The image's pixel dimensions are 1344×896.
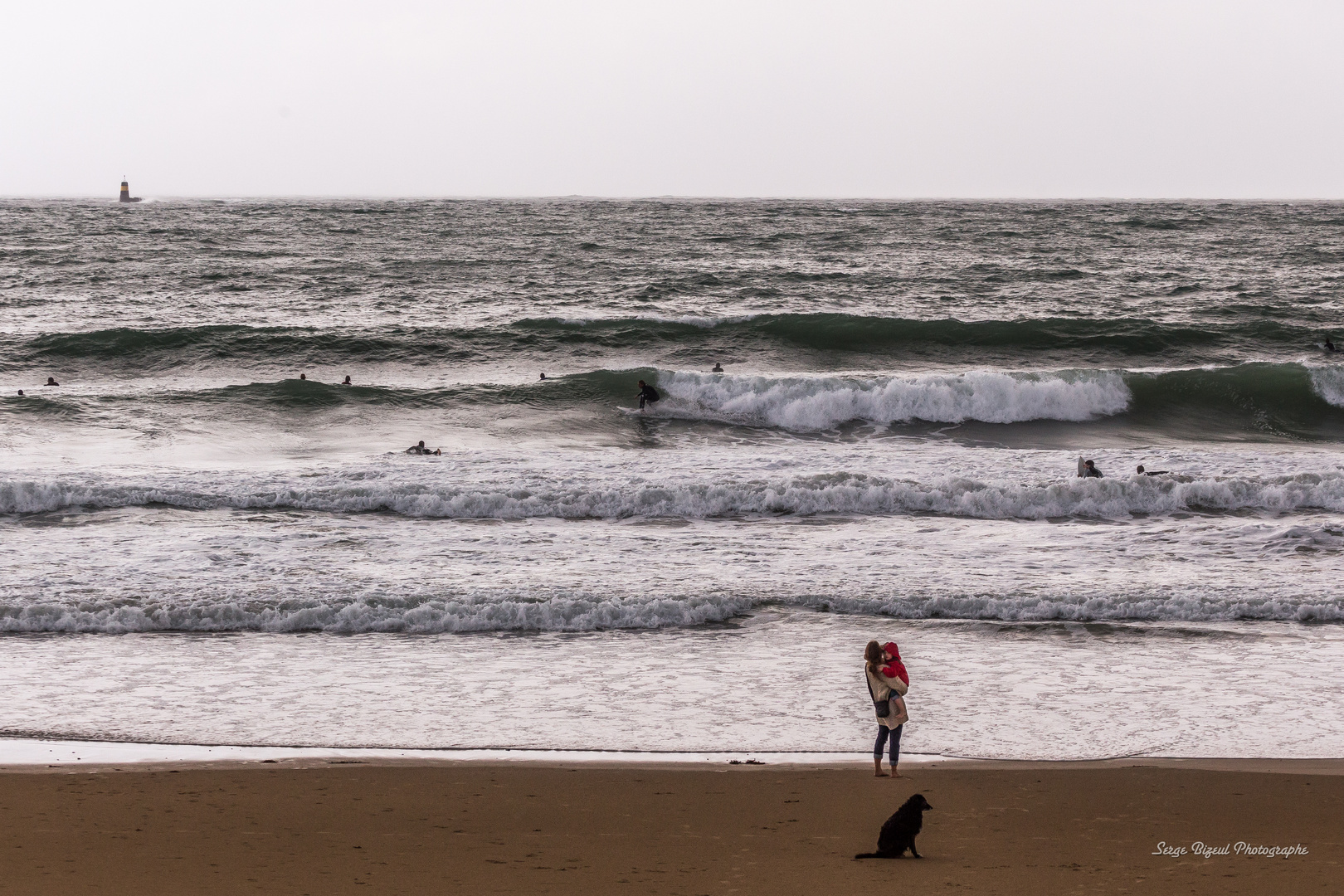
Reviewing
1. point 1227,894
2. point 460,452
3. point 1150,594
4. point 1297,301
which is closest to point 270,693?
point 1227,894

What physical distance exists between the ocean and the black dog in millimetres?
1820

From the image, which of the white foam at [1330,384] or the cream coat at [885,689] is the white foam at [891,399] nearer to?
the white foam at [1330,384]

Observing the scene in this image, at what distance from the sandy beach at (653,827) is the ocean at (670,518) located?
625mm

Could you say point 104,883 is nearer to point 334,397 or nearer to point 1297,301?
point 334,397

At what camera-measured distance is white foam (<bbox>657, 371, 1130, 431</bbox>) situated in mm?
23703

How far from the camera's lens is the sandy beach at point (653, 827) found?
600cm

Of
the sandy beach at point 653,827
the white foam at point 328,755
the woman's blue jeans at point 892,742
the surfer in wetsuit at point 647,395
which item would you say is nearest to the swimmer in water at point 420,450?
the surfer in wetsuit at point 647,395

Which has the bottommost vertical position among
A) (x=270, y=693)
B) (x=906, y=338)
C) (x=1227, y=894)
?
(x=270, y=693)

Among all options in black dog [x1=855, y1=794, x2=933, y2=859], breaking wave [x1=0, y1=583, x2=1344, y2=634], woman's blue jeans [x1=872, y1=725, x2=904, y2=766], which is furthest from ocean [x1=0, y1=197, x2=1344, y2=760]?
black dog [x1=855, y1=794, x2=933, y2=859]

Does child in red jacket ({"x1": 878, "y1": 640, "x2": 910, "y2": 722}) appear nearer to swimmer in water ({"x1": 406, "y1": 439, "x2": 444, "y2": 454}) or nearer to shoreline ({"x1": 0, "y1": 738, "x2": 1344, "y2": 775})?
shoreline ({"x1": 0, "y1": 738, "x2": 1344, "y2": 775})

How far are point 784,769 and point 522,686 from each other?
2.66 m

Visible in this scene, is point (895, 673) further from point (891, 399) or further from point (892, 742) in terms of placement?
point (891, 399)

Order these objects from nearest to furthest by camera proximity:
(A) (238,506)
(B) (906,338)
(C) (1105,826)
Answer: (C) (1105,826)
(A) (238,506)
(B) (906,338)

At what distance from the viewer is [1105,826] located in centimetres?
681
